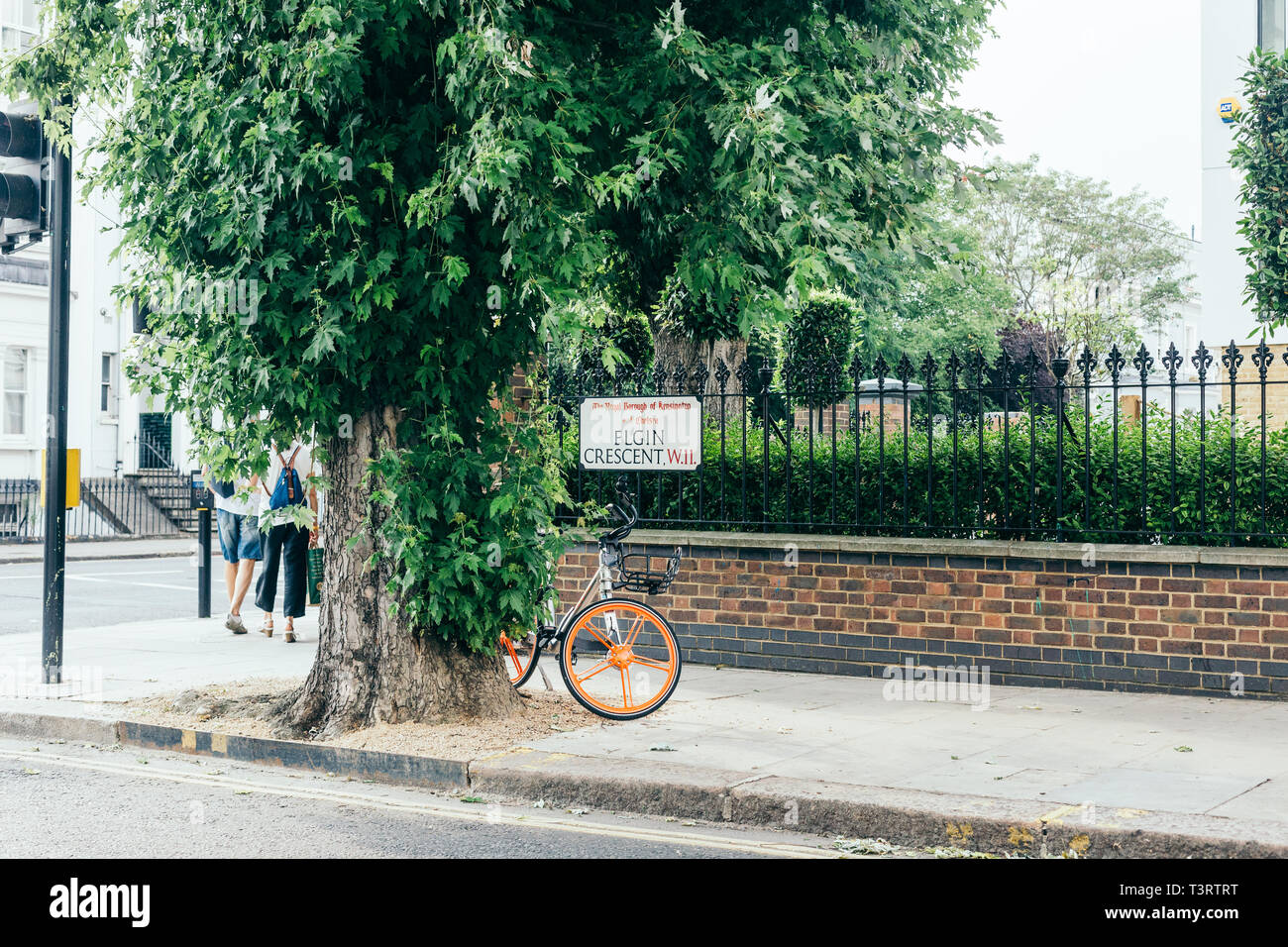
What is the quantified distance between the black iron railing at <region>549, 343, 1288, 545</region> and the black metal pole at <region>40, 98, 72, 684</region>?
343cm

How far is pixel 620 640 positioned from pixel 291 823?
2.57 m

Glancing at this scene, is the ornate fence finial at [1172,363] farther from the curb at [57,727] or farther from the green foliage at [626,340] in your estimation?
the curb at [57,727]

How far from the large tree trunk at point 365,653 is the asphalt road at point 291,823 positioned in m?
0.56

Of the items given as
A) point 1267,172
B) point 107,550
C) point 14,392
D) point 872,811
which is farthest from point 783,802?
point 14,392

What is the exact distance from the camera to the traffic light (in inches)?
351

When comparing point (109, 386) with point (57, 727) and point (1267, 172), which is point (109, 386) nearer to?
point (57, 727)

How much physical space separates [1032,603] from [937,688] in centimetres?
89

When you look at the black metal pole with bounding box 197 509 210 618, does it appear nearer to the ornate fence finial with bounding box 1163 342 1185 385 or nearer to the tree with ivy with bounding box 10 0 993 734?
the tree with ivy with bounding box 10 0 993 734

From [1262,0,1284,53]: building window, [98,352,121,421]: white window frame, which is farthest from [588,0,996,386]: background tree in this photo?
[98,352,121,421]: white window frame

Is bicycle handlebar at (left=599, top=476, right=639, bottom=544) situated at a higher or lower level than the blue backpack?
lower

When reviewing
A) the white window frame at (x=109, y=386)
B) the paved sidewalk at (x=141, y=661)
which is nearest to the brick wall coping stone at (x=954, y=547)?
the paved sidewalk at (x=141, y=661)

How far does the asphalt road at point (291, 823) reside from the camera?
531cm

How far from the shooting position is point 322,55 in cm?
629
